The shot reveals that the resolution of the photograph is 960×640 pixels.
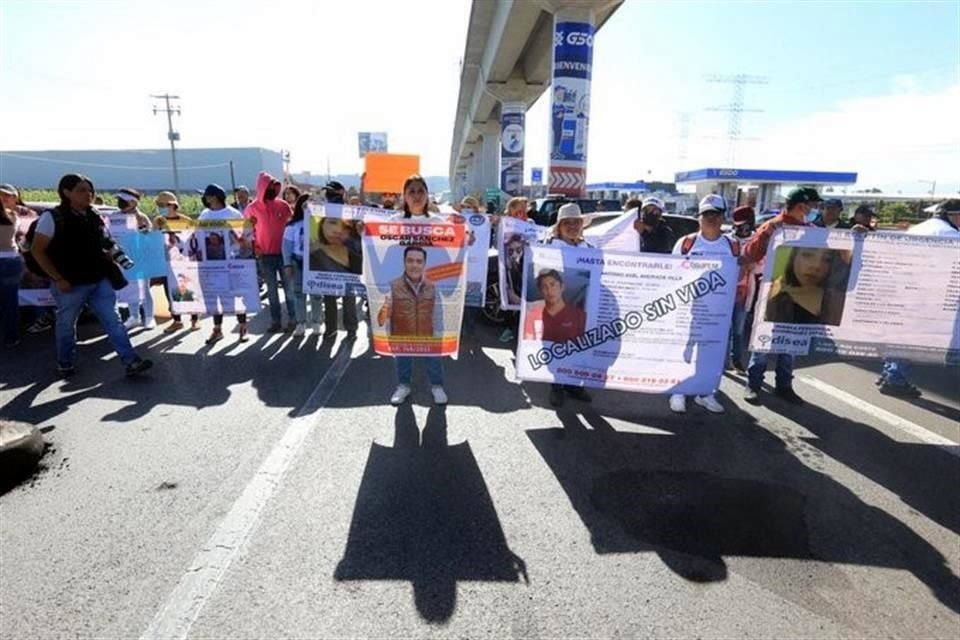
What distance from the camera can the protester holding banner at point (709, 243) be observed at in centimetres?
513

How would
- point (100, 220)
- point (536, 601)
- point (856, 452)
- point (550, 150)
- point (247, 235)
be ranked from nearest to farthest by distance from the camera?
point (536, 601)
point (856, 452)
point (100, 220)
point (247, 235)
point (550, 150)

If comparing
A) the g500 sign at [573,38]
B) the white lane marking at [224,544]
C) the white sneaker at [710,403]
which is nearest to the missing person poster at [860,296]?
the white sneaker at [710,403]

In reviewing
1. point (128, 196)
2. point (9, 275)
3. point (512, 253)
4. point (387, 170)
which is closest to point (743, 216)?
point (512, 253)

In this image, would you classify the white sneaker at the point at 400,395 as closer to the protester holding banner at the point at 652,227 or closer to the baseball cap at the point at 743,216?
the protester holding banner at the point at 652,227

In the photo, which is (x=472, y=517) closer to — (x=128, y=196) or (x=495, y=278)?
(x=495, y=278)

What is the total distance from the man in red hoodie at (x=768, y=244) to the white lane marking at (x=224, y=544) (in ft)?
13.8

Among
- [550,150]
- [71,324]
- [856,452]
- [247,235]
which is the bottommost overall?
[856,452]

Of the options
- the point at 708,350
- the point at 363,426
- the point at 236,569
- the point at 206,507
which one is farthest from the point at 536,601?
the point at 708,350

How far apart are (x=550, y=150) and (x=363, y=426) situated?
736 inches

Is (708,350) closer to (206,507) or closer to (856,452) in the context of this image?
(856,452)

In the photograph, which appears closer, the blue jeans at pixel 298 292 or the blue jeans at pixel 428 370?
the blue jeans at pixel 428 370

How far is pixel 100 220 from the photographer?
5.94m

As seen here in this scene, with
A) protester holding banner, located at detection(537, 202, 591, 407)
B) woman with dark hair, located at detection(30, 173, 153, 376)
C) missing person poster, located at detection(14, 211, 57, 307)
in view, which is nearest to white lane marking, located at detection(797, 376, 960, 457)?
protester holding banner, located at detection(537, 202, 591, 407)

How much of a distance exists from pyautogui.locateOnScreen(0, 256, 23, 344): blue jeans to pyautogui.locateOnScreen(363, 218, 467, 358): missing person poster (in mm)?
5316
